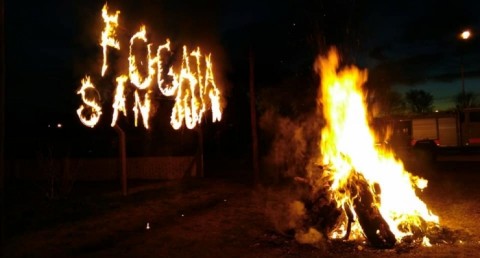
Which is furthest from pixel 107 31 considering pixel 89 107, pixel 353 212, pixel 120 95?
pixel 353 212

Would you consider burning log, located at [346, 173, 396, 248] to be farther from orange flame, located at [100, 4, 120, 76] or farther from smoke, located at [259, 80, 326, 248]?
orange flame, located at [100, 4, 120, 76]

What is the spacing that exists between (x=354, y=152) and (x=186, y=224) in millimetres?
3832

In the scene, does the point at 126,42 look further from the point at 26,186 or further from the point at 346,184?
the point at 346,184

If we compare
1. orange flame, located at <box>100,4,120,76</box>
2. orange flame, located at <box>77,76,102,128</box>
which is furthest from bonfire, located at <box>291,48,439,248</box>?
orange flame, located at <box>77,76,102,128</box>

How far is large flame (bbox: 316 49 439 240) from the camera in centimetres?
859

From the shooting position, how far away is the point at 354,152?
29.9 ft

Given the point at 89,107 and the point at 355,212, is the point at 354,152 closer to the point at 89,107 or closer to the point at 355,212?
the point at 355,212

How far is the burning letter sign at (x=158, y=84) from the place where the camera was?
13.6 metres

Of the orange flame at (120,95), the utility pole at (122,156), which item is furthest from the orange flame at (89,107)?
the utility pole at (122,156)

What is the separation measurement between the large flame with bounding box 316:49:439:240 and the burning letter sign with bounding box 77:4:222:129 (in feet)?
22.7

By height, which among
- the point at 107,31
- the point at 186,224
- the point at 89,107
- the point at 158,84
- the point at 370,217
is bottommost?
the point at 186,224

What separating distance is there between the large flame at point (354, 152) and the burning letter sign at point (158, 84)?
6.93 metres

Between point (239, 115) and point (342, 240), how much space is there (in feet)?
68.6

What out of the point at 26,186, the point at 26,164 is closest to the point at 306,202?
the point at 26,186
